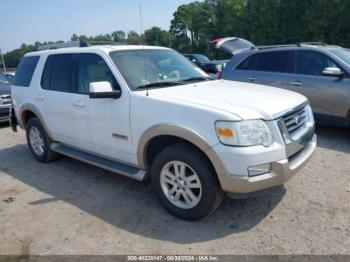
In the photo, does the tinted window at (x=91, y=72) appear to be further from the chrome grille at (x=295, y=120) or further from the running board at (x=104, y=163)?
the chrome grille at (x=295, y=120)

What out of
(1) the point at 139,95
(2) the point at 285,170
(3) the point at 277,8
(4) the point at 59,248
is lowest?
(4) the point at 59,248

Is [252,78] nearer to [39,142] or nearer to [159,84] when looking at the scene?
[159,84]

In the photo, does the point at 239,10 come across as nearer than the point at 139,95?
No

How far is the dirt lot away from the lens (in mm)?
3129

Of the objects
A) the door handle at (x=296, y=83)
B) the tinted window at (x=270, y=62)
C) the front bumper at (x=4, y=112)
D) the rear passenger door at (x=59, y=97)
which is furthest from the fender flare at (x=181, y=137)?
the front bumper at (x=4, y=112)

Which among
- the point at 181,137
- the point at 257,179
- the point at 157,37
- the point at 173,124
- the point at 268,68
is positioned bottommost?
the point at 257,179

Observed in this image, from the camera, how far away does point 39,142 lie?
5.63m

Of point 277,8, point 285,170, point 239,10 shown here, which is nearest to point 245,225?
point 285,170

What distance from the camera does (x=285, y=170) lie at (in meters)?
3.14

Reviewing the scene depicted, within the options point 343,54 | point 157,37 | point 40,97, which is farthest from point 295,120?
point 40,97

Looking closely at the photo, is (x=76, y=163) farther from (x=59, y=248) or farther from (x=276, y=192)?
(x=276, y=192)

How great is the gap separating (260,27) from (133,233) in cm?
3866

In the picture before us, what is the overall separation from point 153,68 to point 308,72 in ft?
11.5

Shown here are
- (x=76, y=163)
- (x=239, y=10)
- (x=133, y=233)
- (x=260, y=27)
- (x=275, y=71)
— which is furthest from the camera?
(x=239, y=10)
